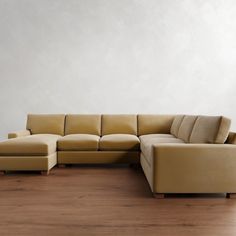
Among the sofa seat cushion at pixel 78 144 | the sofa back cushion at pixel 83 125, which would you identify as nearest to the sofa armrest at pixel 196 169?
the sofa seat cushion at pixel 78 144

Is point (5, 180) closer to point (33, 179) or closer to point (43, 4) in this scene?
point (33, 179)

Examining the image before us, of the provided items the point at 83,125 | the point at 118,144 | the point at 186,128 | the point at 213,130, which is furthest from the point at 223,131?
the point at 83,125

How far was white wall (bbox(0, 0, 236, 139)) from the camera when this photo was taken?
4.84m

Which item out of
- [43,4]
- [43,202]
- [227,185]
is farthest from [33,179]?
[43,4]

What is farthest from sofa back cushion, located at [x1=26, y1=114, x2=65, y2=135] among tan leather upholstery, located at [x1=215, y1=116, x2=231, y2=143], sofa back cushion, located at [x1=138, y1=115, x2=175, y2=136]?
tan leather upholstery, located at [x1=215, y1=116, x2=231, y2=143]

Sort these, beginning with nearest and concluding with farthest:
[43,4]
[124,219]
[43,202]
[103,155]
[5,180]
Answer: [124,219], [43,202], [5,180], [103,155], [43,4]

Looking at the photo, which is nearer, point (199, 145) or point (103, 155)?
point (199, 145)

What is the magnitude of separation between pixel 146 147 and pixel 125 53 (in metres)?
2.29

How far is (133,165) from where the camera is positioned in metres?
4.05

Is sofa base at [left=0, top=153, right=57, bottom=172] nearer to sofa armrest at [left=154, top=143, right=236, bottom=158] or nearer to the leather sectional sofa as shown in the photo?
the leather sectional sofa

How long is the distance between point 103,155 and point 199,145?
5.50 feet

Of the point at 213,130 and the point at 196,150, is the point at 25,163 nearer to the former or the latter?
the point at 196,150

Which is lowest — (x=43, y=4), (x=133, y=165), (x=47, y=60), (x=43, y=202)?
(x=133, y=165)

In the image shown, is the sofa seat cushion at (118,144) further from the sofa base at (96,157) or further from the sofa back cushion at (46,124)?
the sofa back cushion at (46,124)
